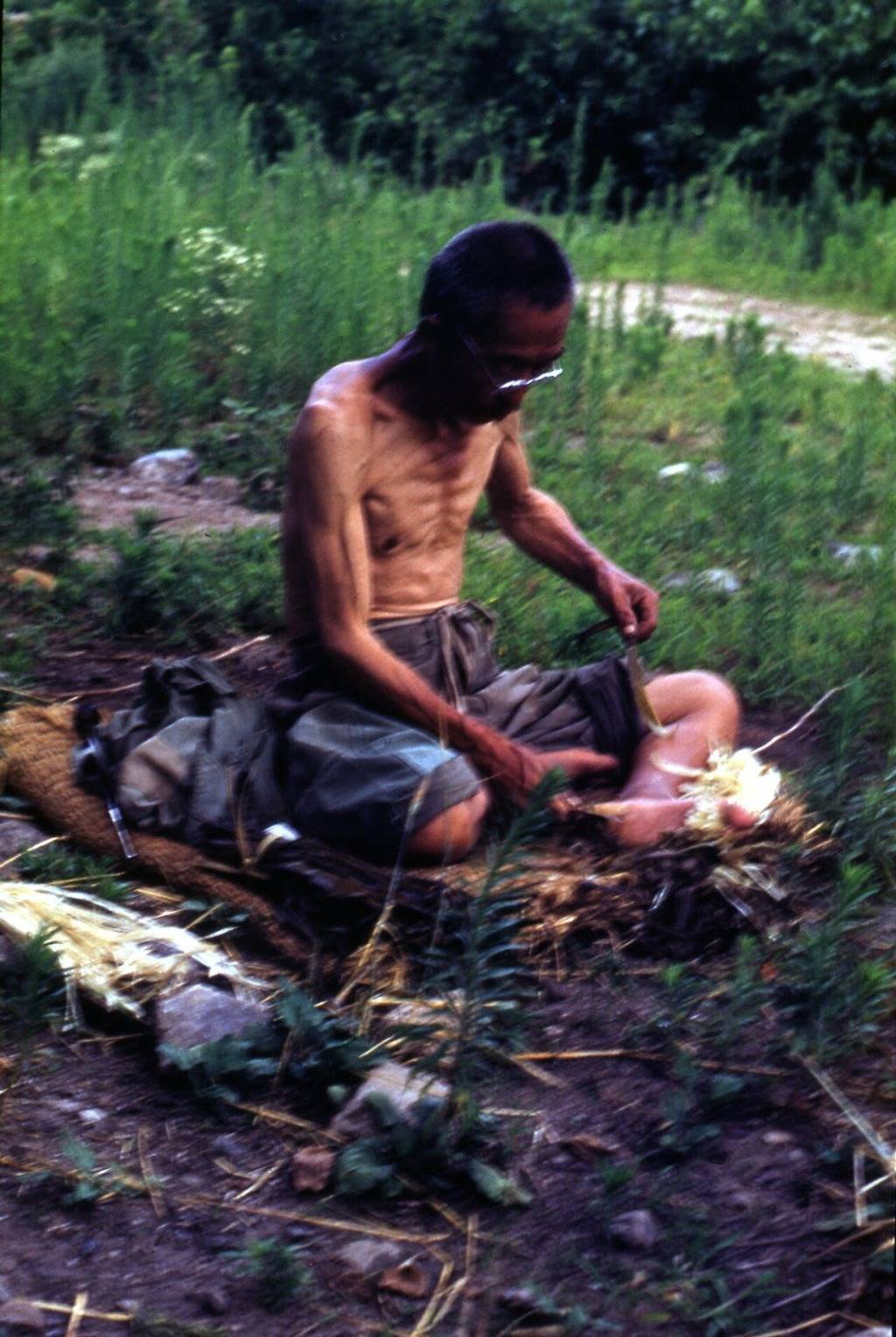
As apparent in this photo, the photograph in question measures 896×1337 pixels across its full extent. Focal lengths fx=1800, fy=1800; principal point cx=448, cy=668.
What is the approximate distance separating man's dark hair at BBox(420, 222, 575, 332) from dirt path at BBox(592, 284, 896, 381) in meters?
4.30

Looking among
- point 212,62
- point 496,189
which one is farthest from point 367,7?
point 496,189

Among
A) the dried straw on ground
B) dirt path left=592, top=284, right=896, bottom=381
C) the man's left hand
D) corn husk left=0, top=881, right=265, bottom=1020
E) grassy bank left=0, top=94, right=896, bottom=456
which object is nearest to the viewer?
corn husk left=0, top=881, right=265, bottom=1020

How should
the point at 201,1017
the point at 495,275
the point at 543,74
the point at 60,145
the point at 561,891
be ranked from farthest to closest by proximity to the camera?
the point at 543,74 → the point at 60,145 → the point at 495,275 → the point at 561,891 → the point at 201,1017

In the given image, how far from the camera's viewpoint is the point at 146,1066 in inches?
116

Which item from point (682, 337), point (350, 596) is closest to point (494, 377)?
point (350, 596)

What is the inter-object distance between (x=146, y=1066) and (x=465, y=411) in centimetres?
141

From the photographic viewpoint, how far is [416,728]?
11.6 feet

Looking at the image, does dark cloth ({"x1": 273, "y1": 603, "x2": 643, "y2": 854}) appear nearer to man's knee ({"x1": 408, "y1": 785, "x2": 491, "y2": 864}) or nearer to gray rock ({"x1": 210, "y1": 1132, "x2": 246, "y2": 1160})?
man's knee ({"x1": 408, "y1": 785, "x2": 491, "y2": 864})

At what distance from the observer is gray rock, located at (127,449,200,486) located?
19.9ft

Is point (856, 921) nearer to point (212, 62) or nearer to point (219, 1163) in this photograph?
point (219, 1163)

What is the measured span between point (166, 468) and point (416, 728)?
2.82m

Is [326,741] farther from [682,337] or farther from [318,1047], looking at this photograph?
[682,337]

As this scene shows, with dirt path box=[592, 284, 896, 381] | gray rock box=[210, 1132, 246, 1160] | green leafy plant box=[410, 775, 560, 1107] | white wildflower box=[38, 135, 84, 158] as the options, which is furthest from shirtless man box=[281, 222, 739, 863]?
white wildflower box=[38, 135, 84, 158]

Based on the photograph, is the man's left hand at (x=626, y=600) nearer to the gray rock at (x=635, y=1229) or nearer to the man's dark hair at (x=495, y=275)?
the man's dark hair at (x=495, y=275)
